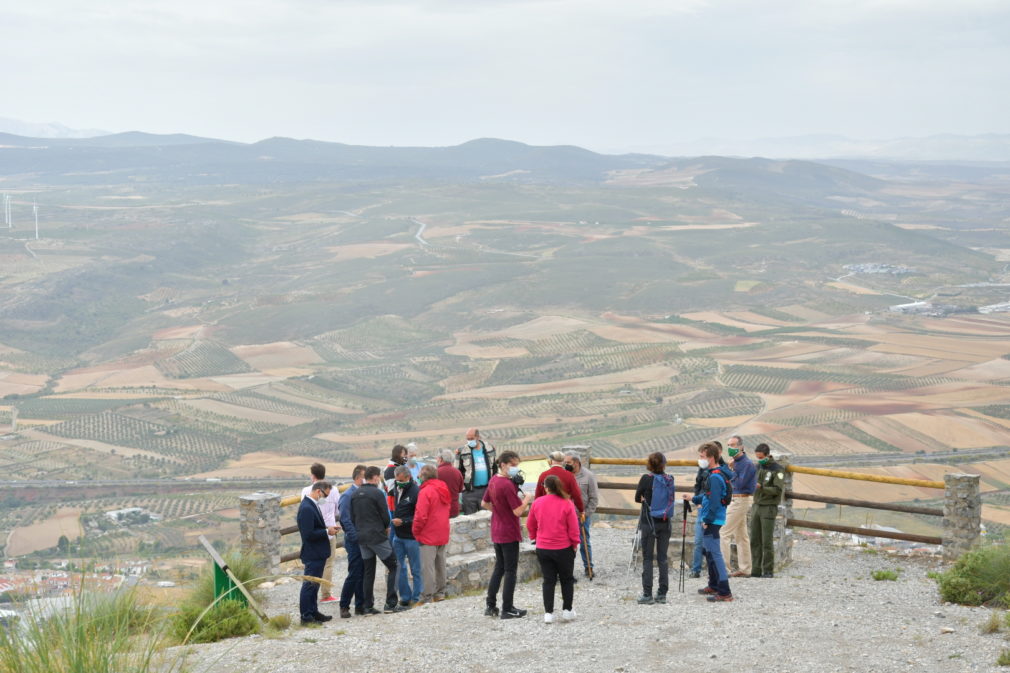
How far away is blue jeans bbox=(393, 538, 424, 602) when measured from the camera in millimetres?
12008

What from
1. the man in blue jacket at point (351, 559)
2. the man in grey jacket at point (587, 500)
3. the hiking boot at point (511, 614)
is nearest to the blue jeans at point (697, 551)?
the man in grey jacket at point (587, 500)

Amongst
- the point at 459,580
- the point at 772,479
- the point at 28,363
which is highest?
the point at 772,479

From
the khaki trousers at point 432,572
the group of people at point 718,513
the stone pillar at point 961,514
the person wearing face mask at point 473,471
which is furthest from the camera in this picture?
the person wearing face mask at point 473,471

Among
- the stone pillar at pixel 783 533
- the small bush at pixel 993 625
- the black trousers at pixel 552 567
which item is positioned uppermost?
the black trousers at pixel 552 567

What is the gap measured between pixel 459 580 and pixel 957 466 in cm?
5289

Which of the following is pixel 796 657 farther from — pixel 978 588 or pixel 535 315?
pixel 535 315

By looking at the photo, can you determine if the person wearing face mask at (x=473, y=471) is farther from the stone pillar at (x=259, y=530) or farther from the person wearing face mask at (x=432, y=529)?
the stone pillar at (x=259, y=530)

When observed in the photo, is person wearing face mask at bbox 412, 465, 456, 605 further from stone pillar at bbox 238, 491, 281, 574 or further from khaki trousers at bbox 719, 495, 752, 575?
khaki trousers at bbox 719, 495, 752, 575

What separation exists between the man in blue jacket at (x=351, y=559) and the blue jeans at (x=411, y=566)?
0.47m

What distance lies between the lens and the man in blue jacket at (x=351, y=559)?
11516mm

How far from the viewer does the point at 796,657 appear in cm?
931

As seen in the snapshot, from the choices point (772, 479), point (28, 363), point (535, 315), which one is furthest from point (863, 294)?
point (772, 479)

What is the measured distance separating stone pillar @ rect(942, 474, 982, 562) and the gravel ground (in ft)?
3.85

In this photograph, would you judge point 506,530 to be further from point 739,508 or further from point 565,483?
point 739,508
